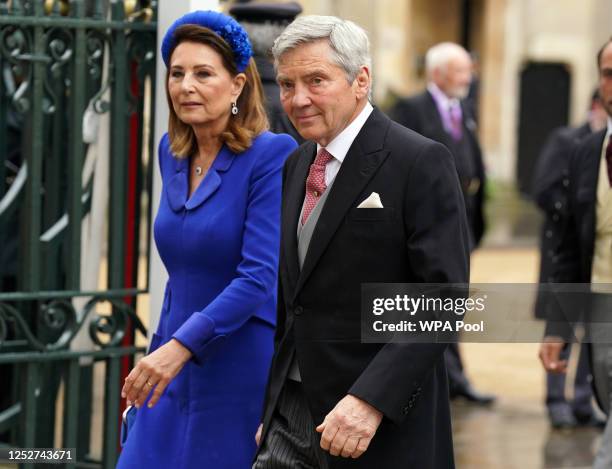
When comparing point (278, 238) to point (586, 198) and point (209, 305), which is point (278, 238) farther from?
point (586, 198)

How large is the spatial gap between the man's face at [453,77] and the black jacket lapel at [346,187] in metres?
6.18

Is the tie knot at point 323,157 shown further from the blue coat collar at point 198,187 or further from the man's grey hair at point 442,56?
the man's grey hair at point 442,56

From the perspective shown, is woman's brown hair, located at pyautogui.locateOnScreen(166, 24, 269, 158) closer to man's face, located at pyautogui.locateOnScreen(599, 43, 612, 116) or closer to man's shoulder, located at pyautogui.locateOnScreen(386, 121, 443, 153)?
man's shoulder, located at pyautogui.locateOnScreen(386, 121, 443, 153)

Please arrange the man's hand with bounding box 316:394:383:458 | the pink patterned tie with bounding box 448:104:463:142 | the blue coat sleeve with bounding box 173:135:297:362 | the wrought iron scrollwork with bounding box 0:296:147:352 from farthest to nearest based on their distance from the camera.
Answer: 1. the pink patterned tie with bounding box 448:104:463:142
2. the wrought iron scrollwork with bounding box 0:296:147:352
3. the blue coat sleeve with bounding box 173:135:297:362
4. the man's hand with bounding box 316:394:383:458

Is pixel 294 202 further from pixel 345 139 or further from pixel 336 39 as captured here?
pixel 336 39

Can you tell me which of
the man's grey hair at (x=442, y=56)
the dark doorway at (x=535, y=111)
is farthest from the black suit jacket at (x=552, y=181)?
the dark doorway at (x=535, y=111)

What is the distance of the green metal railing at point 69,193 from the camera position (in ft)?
19.4

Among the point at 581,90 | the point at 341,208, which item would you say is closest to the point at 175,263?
the point at 341,208

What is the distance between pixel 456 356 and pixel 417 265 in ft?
18.3

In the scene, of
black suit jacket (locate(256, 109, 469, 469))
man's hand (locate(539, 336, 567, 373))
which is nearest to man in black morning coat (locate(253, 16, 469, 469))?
black suit jacket (locate(256, 109, 469, 469))

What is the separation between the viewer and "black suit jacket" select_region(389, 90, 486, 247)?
995 cm

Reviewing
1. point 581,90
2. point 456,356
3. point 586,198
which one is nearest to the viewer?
point 586,198

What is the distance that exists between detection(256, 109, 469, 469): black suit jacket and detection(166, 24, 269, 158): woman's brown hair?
2.51ft

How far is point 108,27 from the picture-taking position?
6.02m
